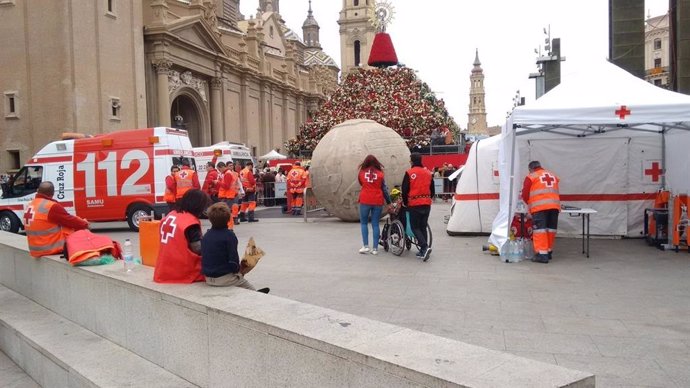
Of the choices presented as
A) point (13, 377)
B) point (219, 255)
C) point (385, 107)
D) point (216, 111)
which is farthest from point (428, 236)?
point (216, 111)

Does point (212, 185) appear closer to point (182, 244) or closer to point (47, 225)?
point (47, 225)

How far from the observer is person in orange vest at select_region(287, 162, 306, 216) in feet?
64.1

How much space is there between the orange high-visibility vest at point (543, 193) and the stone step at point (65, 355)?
7.17 m

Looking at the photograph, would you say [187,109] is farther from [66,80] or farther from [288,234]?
[288,234]

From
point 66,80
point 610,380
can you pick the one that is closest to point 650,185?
point 610,380

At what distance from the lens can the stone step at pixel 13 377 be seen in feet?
17.9

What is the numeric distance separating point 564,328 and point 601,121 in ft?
15.6

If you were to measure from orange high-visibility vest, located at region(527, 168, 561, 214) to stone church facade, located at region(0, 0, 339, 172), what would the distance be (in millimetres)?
24647

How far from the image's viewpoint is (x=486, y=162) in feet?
41.0

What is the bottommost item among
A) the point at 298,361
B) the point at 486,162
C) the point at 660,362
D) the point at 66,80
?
the point at 660,362

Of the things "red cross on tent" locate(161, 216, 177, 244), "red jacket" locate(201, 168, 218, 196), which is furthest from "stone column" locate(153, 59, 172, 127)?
"red cross on tent" locate(161, 216, 177, 244)

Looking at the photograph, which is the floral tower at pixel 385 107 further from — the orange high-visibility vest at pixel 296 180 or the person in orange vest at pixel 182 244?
the person in orange vest at pixel 182 244

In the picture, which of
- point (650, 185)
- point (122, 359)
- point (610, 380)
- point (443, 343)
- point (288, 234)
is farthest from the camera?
point (288, 234)

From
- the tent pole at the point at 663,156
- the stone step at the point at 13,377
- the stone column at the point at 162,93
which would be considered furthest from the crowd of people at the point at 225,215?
the stone column at the point at 162,93
